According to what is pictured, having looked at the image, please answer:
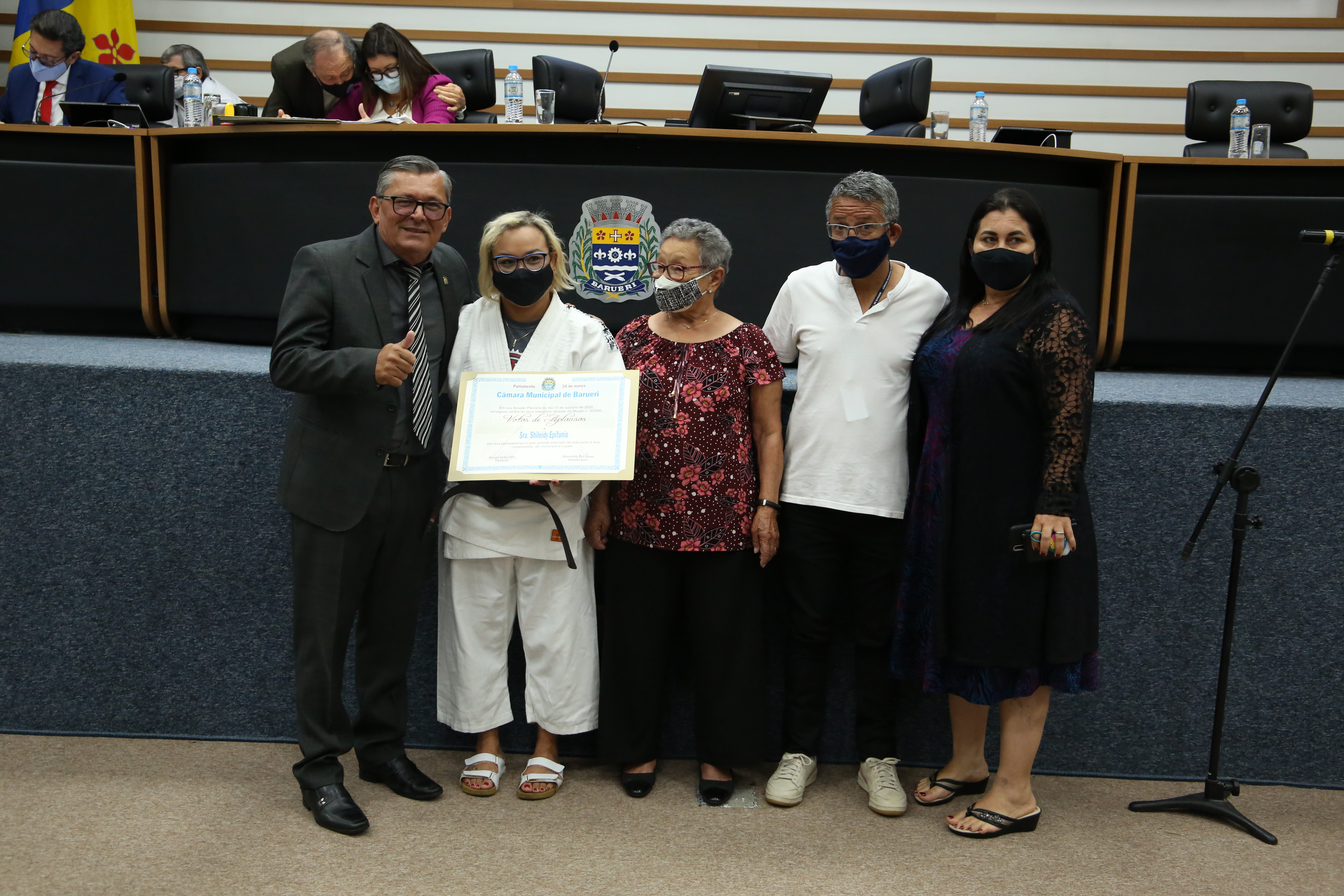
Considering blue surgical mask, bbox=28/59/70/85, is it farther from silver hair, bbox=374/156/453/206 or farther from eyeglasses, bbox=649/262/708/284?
eyeglasses, bbox=649/262/708/284

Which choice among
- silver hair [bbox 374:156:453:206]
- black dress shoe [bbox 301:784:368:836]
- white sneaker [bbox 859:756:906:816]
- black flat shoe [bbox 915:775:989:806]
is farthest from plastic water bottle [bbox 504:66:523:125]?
black flat shoe [bbox 915:775:989:806]

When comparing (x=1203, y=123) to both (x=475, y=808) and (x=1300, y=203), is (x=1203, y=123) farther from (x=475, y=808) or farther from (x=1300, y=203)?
(x=475, y=808)

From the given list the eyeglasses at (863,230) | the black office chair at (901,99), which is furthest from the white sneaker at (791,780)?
the black office chair at (901,99)

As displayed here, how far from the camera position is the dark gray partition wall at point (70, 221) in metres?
3.20

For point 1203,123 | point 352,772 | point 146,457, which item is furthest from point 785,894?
point 1203,123

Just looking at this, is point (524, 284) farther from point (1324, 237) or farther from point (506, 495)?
point (1324, 237)

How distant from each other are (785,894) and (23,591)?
2.14 metres

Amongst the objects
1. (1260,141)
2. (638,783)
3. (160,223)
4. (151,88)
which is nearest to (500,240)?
(638,783)

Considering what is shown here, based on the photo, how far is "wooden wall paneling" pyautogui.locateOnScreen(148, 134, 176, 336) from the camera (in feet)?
10.3

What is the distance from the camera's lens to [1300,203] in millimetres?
3139

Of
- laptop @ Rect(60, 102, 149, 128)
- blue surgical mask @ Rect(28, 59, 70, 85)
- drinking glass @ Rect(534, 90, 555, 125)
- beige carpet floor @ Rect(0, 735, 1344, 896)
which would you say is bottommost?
beige carpet floor @ Rect(0, 735, 1344, 896)

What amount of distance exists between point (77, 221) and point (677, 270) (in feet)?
7.33

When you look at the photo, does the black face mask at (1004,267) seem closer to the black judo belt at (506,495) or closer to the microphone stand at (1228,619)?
the microphone stand at (1228,619)

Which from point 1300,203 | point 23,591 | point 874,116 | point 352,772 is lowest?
point 352,772
